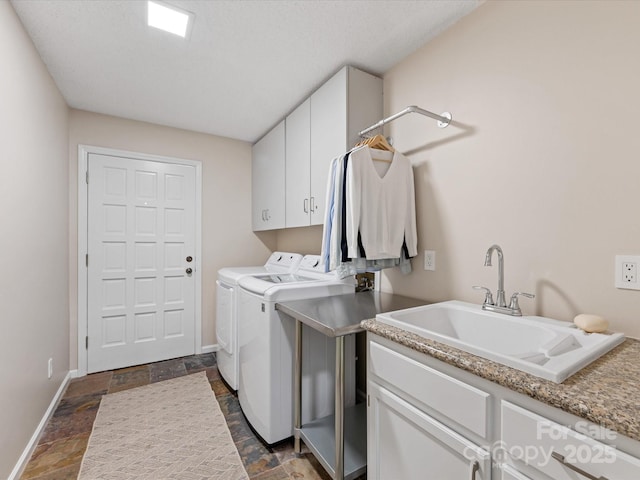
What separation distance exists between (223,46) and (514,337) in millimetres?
2111

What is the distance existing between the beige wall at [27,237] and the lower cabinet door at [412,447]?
5.53ft

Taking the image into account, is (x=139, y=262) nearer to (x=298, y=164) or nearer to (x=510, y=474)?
(x=298, y=164)

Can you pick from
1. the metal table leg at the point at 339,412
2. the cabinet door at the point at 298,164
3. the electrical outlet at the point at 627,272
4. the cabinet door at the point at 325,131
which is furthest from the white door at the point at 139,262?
the electrical outlet at the point at 627,272

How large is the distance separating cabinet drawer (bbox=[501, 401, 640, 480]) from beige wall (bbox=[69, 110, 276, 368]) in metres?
2.97

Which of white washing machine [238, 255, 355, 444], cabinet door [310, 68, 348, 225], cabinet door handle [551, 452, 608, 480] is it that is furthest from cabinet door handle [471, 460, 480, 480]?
cabinet door [310, 68, 348, 225]

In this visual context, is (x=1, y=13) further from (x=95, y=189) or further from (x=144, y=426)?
(x=144, y=426)

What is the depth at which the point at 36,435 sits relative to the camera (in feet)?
5.79

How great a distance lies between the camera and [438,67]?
1.68 metres

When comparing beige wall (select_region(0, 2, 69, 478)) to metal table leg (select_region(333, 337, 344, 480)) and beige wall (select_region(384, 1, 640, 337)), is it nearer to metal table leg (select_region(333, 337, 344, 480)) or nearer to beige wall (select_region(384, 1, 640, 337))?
metal table leg (select_region(333, 337, 344, 480))

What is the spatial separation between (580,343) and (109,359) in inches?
134

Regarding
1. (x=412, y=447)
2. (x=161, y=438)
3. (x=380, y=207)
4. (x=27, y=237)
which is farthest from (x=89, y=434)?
(x=380, y=207)

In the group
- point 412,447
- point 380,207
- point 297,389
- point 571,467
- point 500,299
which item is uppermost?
point 380,207

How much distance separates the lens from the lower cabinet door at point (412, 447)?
0.85 metres

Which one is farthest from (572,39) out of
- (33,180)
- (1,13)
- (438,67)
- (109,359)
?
(109,359)
